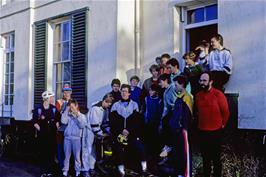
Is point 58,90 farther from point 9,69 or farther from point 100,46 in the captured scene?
point 9,69

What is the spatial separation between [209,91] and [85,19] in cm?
526

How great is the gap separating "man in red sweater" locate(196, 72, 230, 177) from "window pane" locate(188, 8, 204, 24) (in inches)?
107

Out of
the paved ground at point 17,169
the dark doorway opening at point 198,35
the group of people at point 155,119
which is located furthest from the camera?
the paved ground at point 17,169

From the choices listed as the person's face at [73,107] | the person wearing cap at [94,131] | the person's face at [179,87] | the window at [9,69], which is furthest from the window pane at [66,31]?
the person's face at [179,87]

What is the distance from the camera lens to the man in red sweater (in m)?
7.04

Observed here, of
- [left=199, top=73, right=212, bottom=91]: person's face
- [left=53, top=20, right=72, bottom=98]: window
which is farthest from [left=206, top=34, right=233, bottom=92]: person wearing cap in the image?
[left=53, top=20, right=72, bottom=98]: window

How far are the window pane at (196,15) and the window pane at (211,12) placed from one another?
0.54 feet

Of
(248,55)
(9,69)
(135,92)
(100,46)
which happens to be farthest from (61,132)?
(9,69)

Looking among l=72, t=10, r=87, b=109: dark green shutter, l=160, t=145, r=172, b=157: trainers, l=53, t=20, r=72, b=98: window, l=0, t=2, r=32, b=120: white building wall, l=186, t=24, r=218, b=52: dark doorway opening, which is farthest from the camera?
l=0, t=2, r=32, b=120: white building wall

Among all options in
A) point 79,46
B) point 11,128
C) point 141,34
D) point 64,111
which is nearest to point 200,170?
point 64,111

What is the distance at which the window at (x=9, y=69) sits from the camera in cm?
1450

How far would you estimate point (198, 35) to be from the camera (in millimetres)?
9617

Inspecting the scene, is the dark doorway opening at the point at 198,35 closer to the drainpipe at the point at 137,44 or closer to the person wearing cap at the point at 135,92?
the drainpipe at the point at 137,44

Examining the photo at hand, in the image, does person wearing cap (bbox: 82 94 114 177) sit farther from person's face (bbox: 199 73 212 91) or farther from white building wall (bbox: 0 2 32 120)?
white building wall (bbox: 0 2 32 120)
